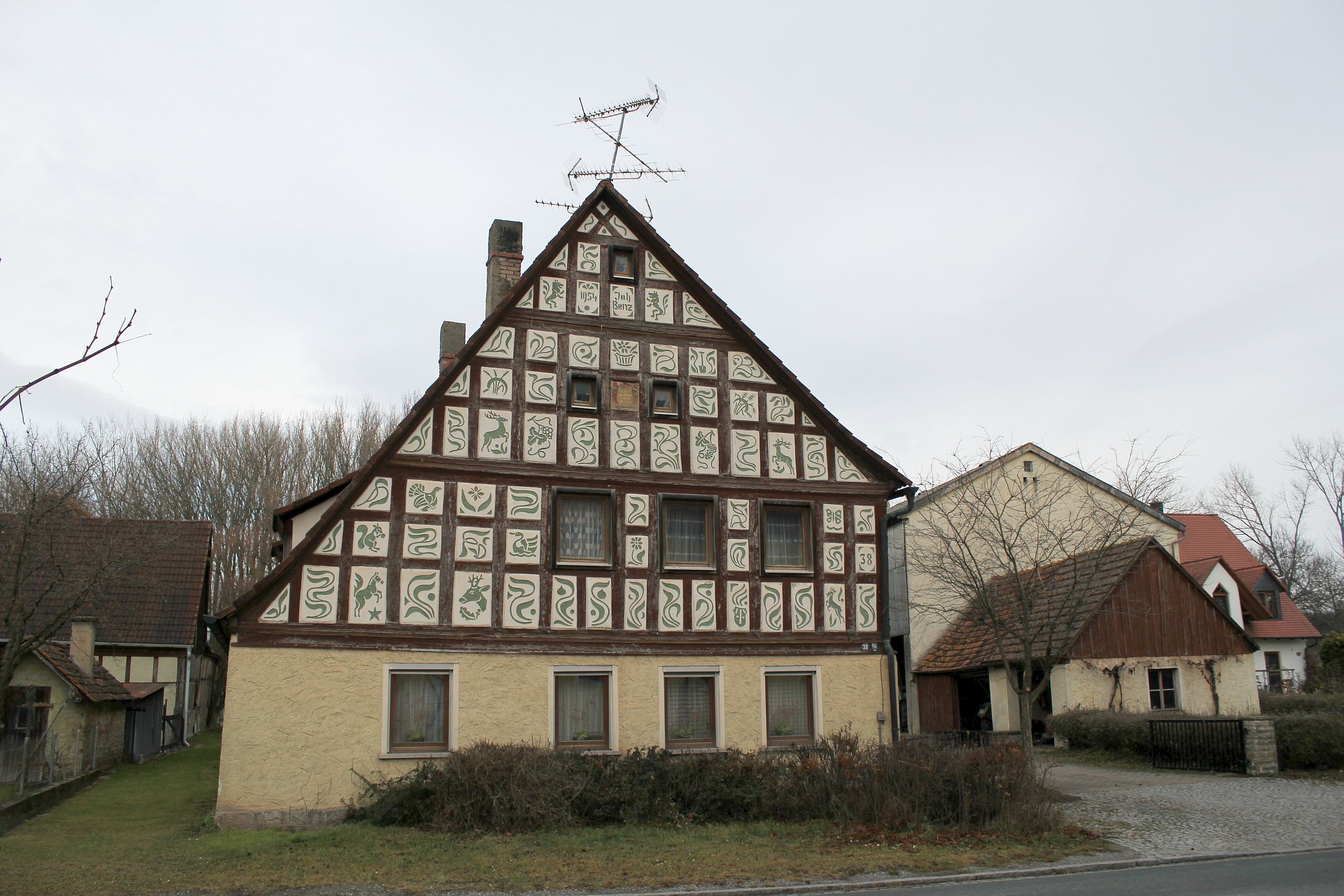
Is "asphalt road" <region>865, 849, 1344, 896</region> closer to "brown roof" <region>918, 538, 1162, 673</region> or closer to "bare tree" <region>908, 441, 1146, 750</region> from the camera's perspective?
"bare tree" <region>908, 441, 1146, 750</region>

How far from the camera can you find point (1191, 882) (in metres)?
10.8

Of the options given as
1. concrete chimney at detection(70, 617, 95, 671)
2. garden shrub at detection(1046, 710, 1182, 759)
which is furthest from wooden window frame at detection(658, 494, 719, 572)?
concrete chimney at detection(70, 617, 95, 671)

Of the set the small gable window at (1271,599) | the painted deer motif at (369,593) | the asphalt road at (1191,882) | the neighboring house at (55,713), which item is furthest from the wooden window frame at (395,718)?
the small gable window at (1271,599)

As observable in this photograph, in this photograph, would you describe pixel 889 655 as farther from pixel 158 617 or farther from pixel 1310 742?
pixel 158 617

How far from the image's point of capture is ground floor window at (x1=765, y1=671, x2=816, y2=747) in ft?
56.6

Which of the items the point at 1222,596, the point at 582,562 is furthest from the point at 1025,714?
the point at 1222,596

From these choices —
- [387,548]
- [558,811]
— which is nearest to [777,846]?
[558,811]

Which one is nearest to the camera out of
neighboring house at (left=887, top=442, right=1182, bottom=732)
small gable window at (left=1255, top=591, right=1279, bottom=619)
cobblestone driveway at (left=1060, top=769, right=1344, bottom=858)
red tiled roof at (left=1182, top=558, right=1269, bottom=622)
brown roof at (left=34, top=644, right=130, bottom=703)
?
cobblestone driveway at (left=1060, top=769, right=1344, bottom=858)

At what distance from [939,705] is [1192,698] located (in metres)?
6.02

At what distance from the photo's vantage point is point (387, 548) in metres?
15.9

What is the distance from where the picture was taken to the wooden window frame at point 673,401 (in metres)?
17.7

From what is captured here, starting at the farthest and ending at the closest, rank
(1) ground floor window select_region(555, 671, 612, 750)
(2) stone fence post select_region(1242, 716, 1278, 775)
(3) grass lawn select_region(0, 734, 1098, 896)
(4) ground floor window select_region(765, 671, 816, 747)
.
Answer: (2) stone fence post select_region(1242, 716, 1278, 775) < (4) ground floor window select_region(765, 671, 816, 747) < (1) ground floor window select_region(555, 671, 612, 750) < (3) grass lawn select_region(0, 734, 1098, 896)

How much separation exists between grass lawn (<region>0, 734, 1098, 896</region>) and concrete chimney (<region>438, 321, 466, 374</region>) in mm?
10205

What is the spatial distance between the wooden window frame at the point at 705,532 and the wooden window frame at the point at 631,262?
3.81m
